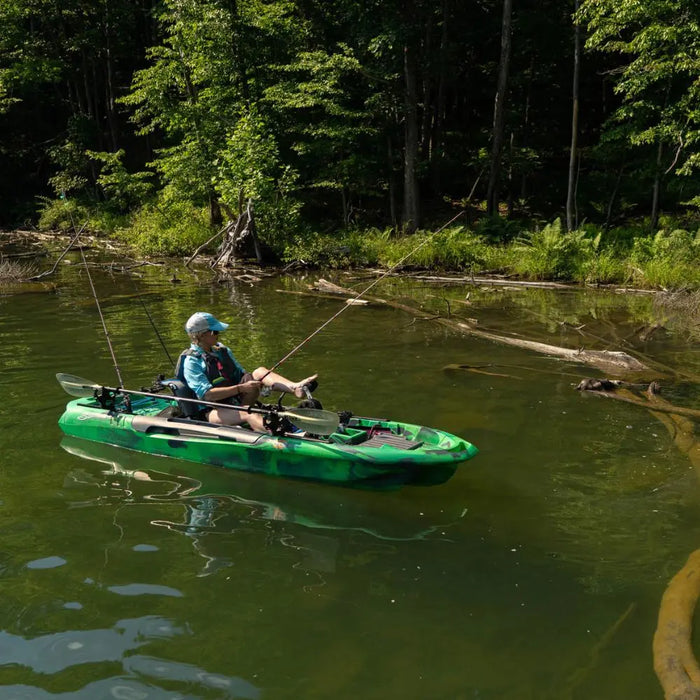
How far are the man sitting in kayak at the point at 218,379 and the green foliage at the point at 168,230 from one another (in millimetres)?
17992

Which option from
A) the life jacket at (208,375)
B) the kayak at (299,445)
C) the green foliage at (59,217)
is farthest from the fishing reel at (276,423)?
the green foliage at (59,217)

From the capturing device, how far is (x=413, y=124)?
22.2 meters

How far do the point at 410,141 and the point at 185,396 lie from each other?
17526 mm

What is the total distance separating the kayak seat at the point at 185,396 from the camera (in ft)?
23.5

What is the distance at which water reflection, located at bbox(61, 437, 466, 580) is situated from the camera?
5.52m

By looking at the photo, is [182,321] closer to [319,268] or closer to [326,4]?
[319,268]

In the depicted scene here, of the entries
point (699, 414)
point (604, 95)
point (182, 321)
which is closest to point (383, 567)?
point (699, 414)

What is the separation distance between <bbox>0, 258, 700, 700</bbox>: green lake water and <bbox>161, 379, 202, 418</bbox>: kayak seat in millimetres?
567

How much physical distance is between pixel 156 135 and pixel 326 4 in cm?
1818

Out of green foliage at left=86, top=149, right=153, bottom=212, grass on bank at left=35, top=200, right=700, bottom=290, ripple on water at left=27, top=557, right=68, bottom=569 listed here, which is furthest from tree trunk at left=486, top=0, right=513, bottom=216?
ripple on water at left=27, top=557, right=68, bottom=569

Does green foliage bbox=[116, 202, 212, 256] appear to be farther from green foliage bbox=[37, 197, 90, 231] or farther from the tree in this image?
the tree

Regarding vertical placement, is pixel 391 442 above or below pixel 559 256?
below

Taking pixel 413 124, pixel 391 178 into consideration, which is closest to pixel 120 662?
pixel 413 124

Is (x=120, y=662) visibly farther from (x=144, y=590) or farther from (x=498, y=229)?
(x=498, y=229)
